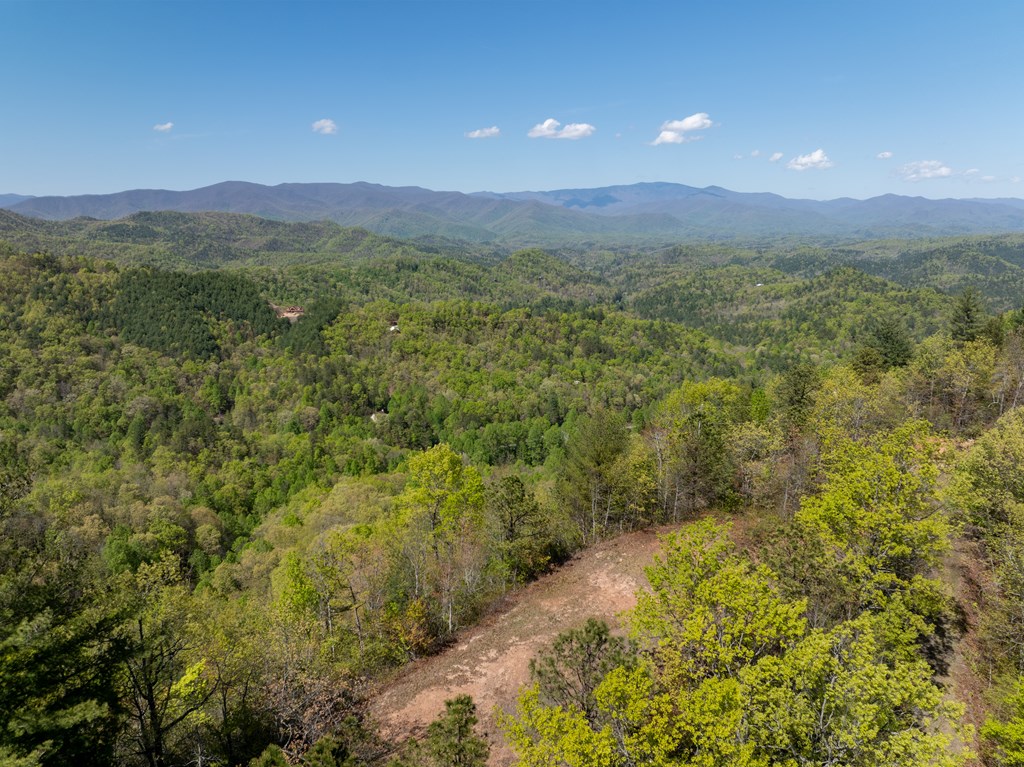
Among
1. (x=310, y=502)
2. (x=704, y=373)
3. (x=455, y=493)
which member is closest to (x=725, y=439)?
(x=455, y=493)

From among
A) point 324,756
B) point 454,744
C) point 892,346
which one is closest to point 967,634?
point 454,744

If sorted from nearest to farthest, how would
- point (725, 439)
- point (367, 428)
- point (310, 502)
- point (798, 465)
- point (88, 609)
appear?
point (88, 609), point (798, 465), point (725, 439), point (310, 502), point (367, 428)

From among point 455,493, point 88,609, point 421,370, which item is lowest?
point 421,370

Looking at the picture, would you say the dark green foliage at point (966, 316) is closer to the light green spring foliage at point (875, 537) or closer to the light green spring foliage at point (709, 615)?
the light green spring foliage at point (875, 537)

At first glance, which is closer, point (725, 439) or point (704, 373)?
point (725, 439)

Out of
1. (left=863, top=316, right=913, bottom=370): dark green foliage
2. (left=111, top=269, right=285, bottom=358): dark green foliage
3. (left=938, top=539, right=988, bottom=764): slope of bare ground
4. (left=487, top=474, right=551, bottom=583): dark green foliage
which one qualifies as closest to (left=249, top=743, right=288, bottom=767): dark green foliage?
(left=487, top=474, right=551, bottom=583): dark green foliage

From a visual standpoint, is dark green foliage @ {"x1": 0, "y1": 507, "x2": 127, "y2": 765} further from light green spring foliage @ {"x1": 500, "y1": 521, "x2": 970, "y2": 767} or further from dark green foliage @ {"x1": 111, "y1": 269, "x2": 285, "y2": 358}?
dark green foliage @ {"x1": 111, "y1": 269, "x2": 285, "y2": 358}

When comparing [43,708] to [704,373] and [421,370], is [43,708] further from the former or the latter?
[704,373]

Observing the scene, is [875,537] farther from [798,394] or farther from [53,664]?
[798,394]
